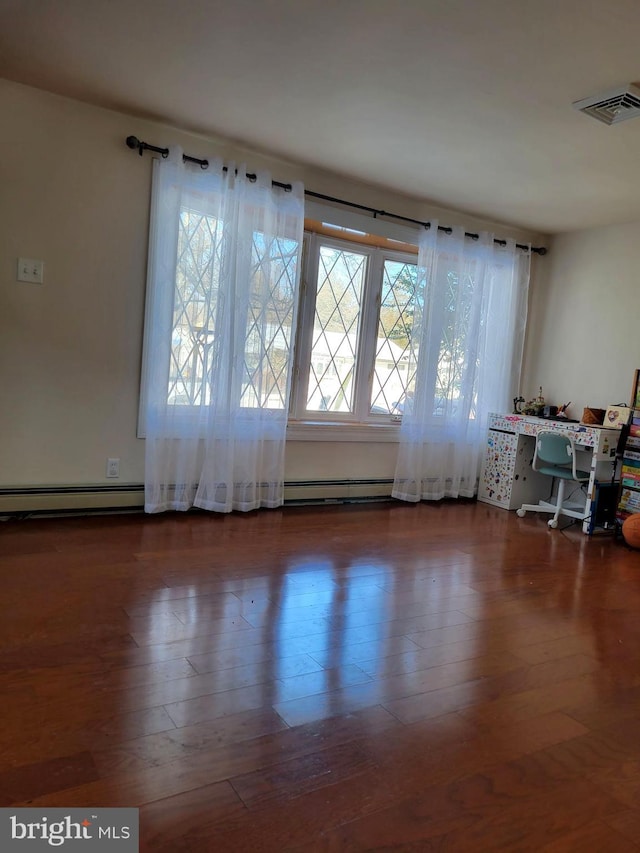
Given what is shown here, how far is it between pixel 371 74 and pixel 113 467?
263 cm

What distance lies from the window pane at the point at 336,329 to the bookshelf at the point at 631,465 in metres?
2.07

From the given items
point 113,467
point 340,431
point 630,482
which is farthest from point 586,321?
point 113,467

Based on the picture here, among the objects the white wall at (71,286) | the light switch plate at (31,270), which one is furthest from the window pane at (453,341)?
the light switch plate at (31,270)

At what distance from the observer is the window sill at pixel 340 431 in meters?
4.39

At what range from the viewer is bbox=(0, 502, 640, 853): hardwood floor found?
4.62ft

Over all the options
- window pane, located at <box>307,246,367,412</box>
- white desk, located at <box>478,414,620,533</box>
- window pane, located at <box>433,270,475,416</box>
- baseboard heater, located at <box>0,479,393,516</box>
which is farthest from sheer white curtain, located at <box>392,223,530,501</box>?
baseboard heater, located at <box>0,479,393,516</box>

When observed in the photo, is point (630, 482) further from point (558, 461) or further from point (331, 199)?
point (331, 199)

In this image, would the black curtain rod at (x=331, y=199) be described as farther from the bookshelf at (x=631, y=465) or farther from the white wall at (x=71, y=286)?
the bookshelf at (x=631, y=465)

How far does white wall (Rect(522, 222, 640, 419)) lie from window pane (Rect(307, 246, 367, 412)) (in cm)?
184

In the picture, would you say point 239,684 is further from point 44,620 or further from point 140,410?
point 140,410

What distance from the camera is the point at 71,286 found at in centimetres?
350

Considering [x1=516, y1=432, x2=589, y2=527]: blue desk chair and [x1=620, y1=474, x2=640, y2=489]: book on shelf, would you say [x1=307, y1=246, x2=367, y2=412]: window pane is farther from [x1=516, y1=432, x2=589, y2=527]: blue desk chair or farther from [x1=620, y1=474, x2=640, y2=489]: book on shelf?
[x1=620, y1=474, x2=640, y2=489]: book on shelf

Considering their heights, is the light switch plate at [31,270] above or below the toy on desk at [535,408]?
above

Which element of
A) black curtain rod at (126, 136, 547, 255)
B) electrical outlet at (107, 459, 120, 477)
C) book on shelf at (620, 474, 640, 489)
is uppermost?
black curtain rod at (126, 136, 547, 255)
